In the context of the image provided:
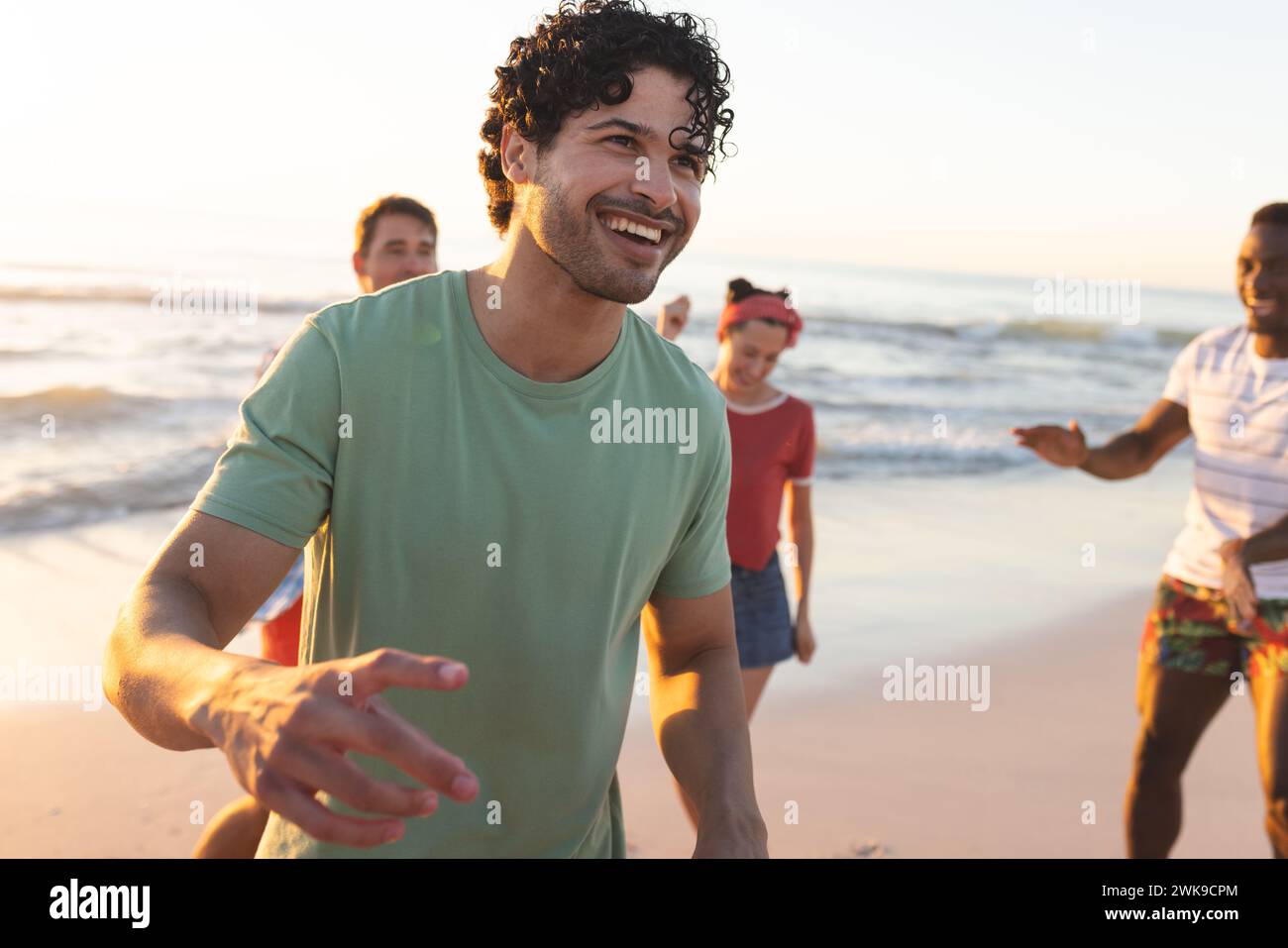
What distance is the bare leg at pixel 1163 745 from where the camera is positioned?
398 centimetres

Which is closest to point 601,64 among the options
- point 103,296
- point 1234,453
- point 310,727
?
point 310,727

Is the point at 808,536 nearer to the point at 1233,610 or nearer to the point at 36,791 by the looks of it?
the point at 1233,610

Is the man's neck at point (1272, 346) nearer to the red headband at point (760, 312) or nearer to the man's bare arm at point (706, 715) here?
the red headband at point (760, 312)

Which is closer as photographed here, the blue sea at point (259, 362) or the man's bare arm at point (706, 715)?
the man's bare arm at point (706, 715)

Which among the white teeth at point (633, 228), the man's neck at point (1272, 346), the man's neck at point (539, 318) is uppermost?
the man's neck at point (1272, 346)

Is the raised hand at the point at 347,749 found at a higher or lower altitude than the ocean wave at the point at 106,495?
lower

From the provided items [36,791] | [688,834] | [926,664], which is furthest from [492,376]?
[926,664]

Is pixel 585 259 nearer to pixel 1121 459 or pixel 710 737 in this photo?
pixel 710 737

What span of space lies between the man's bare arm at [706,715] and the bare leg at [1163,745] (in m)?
2.52

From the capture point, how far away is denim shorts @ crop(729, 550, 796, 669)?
182 inches

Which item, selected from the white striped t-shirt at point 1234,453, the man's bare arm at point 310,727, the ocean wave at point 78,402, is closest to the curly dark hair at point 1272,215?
the white striped t-shirt at point 1234,453

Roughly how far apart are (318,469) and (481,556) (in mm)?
291

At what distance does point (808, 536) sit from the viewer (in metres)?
5.14

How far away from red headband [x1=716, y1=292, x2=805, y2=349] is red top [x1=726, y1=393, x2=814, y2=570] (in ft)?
1.18
